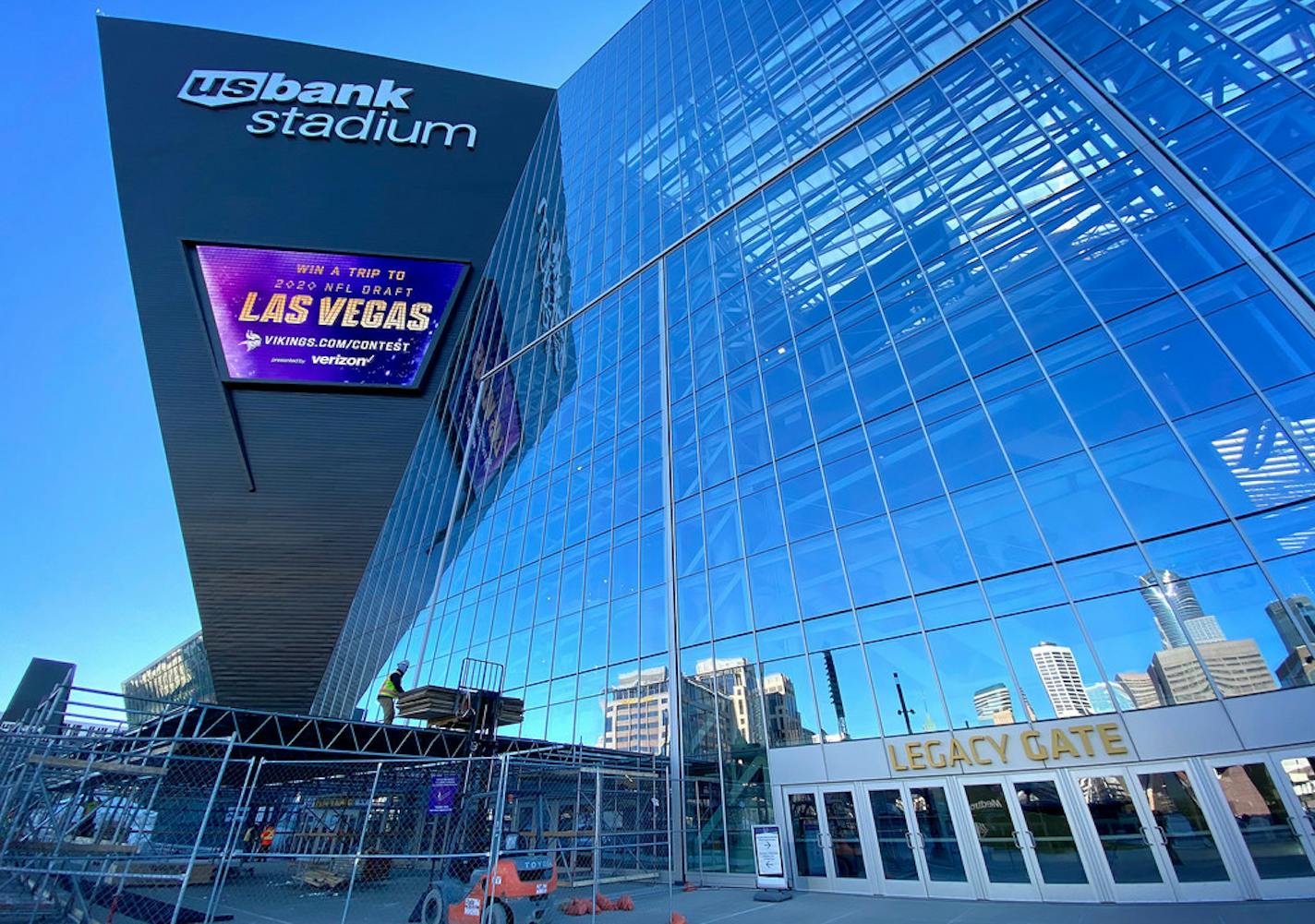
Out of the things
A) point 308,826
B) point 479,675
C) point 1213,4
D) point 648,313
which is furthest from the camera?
point 648,313

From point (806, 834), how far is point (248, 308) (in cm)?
3620

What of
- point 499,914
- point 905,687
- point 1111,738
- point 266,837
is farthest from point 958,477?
point 266,837

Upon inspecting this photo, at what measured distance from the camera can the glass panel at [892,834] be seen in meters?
10.9

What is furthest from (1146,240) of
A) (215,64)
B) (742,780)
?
(215,64)

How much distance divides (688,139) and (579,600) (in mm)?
22385

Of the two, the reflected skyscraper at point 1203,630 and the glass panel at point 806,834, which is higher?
the reflected skyscraper at point 1203,630

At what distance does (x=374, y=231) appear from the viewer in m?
35.1

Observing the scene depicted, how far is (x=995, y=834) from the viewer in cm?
1017

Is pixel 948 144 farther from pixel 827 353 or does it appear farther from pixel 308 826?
pixel 308 826

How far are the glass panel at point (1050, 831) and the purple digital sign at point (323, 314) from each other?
1277 inches

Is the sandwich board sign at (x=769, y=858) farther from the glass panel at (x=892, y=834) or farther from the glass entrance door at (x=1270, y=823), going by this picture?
the glass entrance door at (x=1270, y=823)

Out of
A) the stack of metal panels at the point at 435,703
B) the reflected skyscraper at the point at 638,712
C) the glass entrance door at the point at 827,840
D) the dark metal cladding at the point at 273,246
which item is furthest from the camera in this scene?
the dark metal cladding at the point at 273,246

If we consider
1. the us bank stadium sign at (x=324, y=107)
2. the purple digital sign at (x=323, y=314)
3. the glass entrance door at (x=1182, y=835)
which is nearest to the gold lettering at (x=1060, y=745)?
the glass entrance door at (x=1182, y=835)

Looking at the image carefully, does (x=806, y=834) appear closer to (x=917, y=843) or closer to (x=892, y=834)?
(x=892, y=834)
